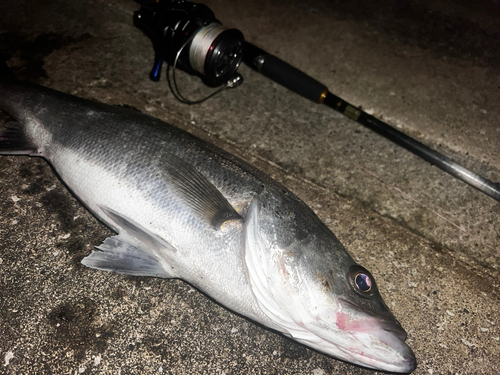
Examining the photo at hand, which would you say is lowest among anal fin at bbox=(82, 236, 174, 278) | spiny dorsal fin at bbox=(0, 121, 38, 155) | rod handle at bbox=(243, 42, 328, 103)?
anal fin at bbox=(82, 236, 174, 278)

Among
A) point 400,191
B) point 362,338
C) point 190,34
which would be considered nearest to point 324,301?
point 362,338

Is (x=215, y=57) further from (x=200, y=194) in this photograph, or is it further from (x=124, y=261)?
(x=124, y=261)

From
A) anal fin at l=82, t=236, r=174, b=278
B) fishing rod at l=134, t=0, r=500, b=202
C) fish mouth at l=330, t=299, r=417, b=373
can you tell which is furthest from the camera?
fishing rod at l=134, t=0, r=500, b=202

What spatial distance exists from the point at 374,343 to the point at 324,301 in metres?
0.25

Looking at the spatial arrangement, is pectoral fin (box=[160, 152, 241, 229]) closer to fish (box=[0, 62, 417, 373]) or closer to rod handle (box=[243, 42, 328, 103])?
fish (box=[0, 62, 417, 373])

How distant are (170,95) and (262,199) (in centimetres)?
148

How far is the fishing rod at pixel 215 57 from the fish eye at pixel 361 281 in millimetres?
1244

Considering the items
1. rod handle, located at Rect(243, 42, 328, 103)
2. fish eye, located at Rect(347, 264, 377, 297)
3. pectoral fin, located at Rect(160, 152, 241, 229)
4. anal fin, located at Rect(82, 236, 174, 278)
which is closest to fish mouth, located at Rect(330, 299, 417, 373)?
fish eye, located at Rect(347, 264, 377, 297)

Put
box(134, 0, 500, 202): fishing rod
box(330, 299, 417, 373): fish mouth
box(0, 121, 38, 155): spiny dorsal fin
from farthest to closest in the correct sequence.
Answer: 1. box(134, 0, 500, 202): fishing rod
2. box(0, 121, 38, 155): spiny dorsal fin
3. box(330, 299, 417, 373): fish mouth

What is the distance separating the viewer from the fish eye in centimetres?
151

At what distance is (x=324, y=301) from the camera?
1.42 metres

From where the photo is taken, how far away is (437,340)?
186 cm

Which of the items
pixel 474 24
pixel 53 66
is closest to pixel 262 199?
pixel 53 66

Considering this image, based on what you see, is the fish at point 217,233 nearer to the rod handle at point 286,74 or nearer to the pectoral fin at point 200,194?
the pectoral fin at point 200,194
